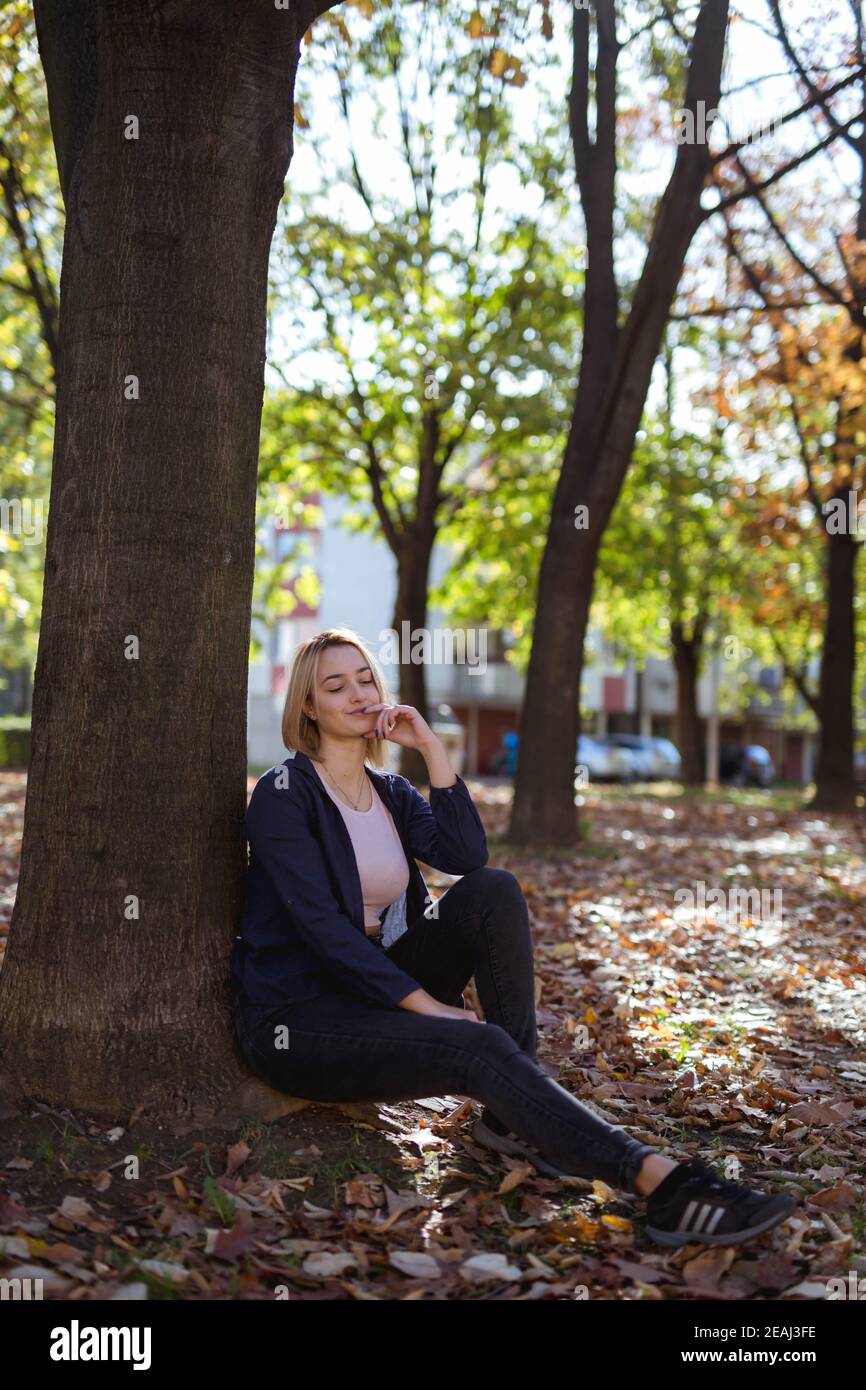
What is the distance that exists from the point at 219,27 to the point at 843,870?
34.2 feet

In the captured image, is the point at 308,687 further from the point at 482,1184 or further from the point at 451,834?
the point at 482,1184

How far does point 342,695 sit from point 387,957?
3.10 feet

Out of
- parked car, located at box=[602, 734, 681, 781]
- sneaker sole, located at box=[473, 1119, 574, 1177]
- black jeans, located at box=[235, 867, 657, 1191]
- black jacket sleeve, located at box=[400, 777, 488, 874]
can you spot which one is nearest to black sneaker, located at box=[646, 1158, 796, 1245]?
black jeans, located at box=[235, 867, 657, 1191]

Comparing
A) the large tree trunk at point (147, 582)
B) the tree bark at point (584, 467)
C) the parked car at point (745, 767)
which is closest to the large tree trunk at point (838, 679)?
the tree bark at point (584, 467)

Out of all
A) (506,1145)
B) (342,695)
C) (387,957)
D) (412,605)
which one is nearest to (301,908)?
(387,957)

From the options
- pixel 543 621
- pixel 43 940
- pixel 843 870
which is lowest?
pixel 843 870

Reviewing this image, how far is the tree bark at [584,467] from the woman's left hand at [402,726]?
749 cm

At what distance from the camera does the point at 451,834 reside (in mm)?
4629

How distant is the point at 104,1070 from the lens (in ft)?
13.4

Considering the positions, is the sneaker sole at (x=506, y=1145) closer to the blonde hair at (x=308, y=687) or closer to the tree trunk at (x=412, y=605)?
the blonde hair at (x=308, y=687)

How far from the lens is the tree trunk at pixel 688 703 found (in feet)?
100
